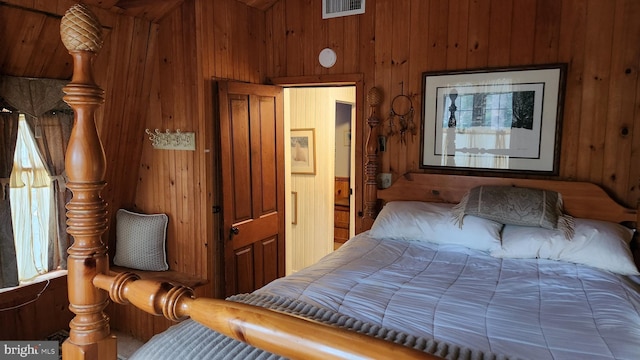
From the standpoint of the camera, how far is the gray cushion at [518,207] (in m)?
2.54

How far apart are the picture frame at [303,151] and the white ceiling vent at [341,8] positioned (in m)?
1.41

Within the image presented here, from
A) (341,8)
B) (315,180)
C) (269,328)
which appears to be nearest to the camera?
(269,328)

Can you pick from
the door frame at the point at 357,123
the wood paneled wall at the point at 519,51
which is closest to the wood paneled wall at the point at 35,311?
the door frame at the point at 357,123

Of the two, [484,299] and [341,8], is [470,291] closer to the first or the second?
[484,299]

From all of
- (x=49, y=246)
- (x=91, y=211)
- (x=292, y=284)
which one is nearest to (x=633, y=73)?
(x=292, y=284)

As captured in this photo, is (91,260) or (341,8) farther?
(341,8)

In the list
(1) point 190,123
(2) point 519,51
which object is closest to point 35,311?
(1) point 190,123

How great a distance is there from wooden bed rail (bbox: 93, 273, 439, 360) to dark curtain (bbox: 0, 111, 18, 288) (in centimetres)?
220

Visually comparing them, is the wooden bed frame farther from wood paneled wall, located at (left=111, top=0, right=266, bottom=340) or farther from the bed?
wood paneled wall, located at (left=111, top=0, right=266, bottom=340)

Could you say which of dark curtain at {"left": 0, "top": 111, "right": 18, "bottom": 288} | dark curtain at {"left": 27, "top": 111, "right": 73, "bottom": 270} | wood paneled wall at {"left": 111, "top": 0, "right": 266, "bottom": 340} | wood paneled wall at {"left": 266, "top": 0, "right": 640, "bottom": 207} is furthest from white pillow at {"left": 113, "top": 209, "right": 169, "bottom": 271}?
wood paneled wall at {"left": 266, "top": 0, "right": 640, "bottom": 207}

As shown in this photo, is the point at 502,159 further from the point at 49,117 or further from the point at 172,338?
the point at 49,117

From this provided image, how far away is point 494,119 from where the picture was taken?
A: 3.00 meters

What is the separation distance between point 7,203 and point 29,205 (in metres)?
0.18

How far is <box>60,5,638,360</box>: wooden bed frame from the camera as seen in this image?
910 millimetres
